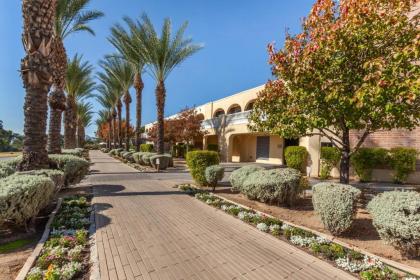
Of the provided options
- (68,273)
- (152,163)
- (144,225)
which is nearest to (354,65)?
(144,225)

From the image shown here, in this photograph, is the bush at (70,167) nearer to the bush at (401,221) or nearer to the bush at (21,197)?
the bush at (21,197)

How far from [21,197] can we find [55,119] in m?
11.4

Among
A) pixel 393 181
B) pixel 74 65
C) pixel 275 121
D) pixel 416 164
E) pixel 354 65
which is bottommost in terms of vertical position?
pixel 393 181

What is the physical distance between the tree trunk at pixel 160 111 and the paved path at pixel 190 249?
1269cm

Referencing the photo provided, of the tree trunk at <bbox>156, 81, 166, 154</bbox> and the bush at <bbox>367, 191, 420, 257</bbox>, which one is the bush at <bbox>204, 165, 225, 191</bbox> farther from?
the tree trunk at <bbox>156, 81, 166, 154</bbox>

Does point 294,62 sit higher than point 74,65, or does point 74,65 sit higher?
point 74,65

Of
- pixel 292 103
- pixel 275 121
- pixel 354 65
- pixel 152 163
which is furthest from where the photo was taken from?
pixel 152 163

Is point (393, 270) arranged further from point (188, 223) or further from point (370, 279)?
point (188, 223)

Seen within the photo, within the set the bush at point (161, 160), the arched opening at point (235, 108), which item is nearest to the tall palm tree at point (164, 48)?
the bush at point (161, 160)

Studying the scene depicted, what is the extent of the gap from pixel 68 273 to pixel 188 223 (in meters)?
2.92

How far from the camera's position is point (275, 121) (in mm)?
8516

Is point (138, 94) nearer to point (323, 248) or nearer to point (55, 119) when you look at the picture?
point (55, 119)

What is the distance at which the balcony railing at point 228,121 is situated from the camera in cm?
2220

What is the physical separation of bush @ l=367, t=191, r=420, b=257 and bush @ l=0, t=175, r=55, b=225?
6867 mm
